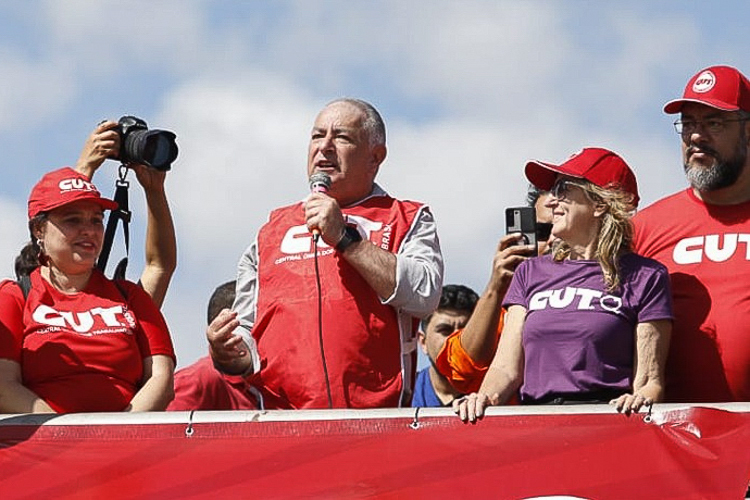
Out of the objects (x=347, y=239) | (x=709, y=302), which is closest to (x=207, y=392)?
(x=347, y=239)

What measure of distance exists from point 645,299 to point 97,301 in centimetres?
205

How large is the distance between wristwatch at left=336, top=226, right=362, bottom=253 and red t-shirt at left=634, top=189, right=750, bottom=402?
1141mm

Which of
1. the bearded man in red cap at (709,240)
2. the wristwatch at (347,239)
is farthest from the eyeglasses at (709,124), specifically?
the wristwatch at (347,239)

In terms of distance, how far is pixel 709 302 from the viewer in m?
5.46

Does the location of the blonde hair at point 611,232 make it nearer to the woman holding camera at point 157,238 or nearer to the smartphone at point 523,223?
the smartphone at point 523,223

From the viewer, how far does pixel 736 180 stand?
5.69 metres

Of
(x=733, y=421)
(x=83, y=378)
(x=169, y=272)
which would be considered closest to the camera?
(x=733, y=421)

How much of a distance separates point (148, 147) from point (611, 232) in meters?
2.06

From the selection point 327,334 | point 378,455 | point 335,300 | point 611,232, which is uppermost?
point 611,232

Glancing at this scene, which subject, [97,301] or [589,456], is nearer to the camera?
[589,456]

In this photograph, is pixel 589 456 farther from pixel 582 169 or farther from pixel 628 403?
pixel 582 169

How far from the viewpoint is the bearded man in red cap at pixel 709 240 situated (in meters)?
5.41

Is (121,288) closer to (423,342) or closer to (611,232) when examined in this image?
(611,232)

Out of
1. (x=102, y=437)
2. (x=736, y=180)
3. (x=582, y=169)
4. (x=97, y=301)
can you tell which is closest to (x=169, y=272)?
(x=97, y=301)
